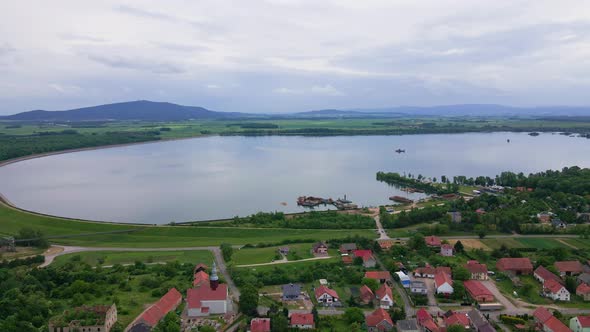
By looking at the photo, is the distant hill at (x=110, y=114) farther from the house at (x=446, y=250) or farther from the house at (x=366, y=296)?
the house at (x=366, y=296)

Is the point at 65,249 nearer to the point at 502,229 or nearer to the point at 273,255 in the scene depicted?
the point at 273,255

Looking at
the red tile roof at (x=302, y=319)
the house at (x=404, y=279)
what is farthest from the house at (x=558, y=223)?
the red tile roof at (x=302, y=319)

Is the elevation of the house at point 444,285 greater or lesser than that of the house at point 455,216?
lesser

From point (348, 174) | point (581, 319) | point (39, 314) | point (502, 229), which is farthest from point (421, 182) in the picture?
point (39, 314)

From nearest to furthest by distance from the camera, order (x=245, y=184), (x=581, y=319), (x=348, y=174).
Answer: (x=581, y=319)
(x=245, y=184)
(x=348, y=174)

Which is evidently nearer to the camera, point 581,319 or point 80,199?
point 581,319

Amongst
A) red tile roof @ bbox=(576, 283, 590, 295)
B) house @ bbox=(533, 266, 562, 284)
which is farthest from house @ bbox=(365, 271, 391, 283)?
red tile roof @ bbox=(576, 283, 590, 295)

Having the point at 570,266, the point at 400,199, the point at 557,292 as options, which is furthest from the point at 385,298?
the point at 400,199

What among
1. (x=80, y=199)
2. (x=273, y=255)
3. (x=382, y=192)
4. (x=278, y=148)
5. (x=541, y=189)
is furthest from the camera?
(x=278, y=148)
